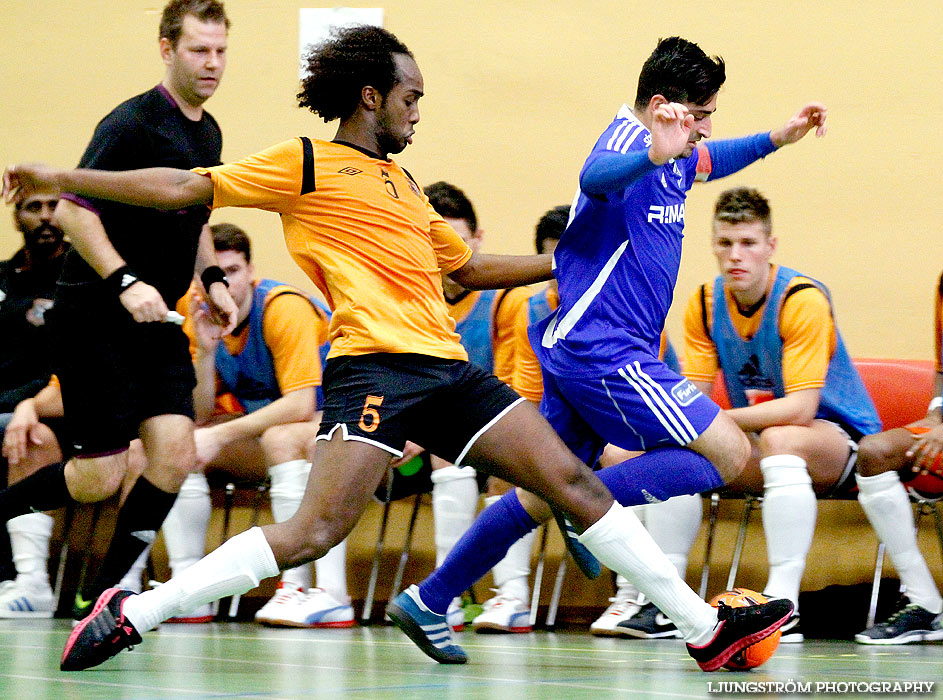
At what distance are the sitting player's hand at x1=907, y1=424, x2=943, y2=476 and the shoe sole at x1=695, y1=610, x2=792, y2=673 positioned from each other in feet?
4.92

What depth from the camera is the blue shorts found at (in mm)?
3543

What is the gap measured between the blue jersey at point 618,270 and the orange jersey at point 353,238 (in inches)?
16.6

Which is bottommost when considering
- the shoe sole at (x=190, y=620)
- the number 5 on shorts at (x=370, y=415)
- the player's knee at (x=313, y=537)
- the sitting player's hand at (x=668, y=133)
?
the shoe sole at (x=190, y=620)

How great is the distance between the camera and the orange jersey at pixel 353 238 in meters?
3.26

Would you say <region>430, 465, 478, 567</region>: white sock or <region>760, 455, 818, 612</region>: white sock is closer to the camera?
<region>760, 455, 818, 612</region>: white sock

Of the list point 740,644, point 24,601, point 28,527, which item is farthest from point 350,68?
point 24,601

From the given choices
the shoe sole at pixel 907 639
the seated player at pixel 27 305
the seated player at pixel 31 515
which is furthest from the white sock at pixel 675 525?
the seated player at pixel 27 305

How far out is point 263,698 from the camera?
2.78 meters

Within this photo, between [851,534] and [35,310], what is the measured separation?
3.85m

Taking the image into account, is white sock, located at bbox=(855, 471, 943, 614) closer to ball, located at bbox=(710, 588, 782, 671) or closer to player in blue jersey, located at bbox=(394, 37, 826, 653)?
player in blue jersey, located at bbox=(394, 37, 826, 653)

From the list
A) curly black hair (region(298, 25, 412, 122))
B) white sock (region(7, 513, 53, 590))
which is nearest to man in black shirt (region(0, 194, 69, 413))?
white sock (region(7, 513, 53, 590))

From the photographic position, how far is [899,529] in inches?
181

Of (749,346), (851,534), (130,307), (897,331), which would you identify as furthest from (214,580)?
(897,331)

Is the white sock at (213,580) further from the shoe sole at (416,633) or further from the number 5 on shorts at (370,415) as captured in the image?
the shoe sole at (416,633)
